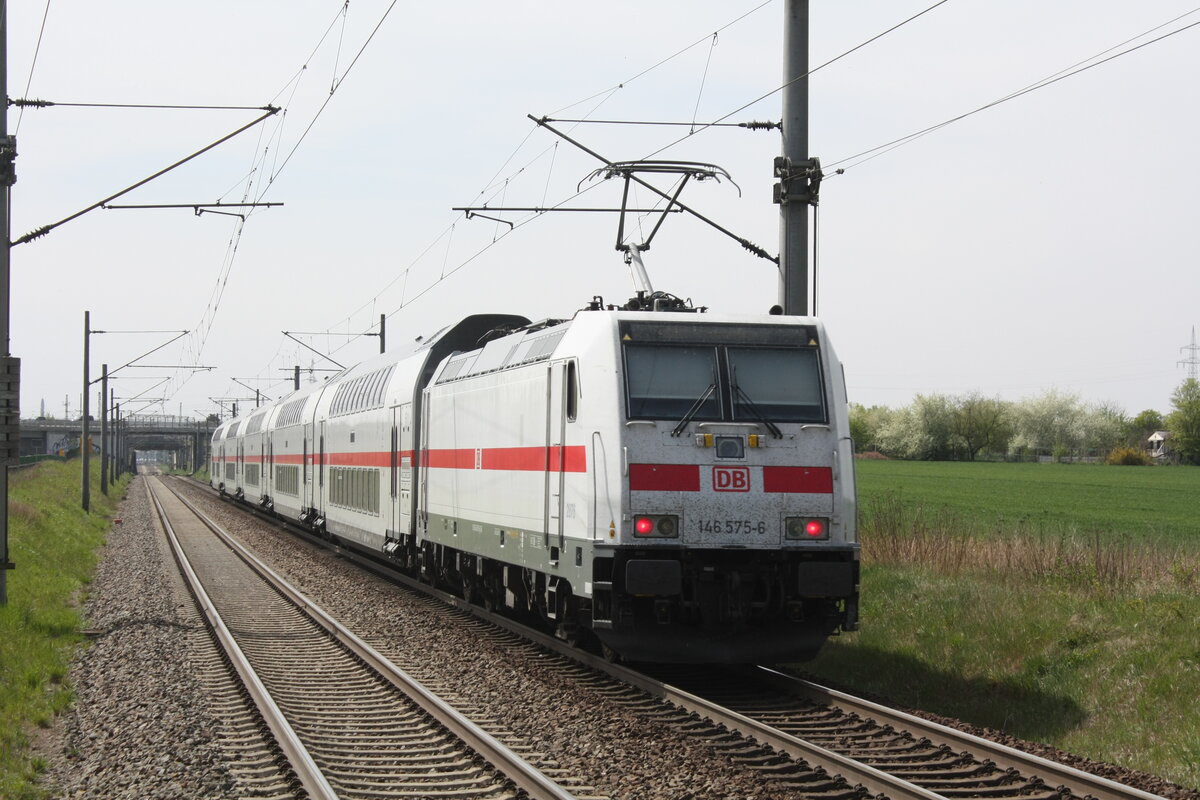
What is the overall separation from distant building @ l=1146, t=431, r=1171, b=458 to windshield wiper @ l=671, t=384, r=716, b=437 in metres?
103

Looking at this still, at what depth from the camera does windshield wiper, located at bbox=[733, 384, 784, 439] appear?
11.4 meters

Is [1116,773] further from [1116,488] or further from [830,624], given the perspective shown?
[1116,488]

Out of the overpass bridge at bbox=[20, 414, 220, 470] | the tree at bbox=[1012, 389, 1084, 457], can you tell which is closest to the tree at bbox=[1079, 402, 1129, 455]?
the tree at bbox=[1012, 389, 1084, 457]

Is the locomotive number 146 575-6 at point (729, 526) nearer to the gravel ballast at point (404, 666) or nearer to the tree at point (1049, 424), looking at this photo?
the gravel ballast at point (404, 666)

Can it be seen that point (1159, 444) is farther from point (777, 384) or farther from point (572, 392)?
point (572, 392)

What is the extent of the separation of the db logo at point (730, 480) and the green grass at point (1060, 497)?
33.7ft

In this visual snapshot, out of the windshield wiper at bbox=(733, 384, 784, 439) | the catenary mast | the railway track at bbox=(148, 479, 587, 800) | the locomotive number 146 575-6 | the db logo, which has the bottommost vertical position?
the railway track at bbox=(148, 479, 587, 800)

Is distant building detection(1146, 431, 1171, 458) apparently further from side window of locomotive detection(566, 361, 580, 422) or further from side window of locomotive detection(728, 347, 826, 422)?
side window of locomotive detection(566, 361, 580, 422)

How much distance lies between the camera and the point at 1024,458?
117438 mm

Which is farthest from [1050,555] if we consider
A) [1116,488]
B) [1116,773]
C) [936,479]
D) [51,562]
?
[936,479]

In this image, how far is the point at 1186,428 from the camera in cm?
10212

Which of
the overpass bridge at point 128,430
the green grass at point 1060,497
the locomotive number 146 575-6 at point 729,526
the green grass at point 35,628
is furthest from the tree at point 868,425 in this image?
the locomotive number 146 575-6 at point 729,526

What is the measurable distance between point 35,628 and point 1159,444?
128 meters

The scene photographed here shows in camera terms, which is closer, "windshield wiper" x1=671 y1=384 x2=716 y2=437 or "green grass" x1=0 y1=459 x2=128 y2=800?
"green grass" x1=0 y1=459 x2=128 y2=800
